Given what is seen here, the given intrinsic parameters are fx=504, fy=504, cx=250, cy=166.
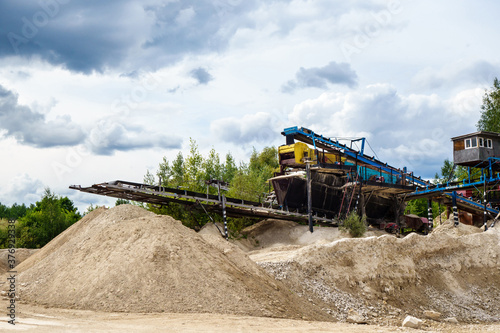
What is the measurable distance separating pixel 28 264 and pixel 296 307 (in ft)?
52.8

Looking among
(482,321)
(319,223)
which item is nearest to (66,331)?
(482,321)

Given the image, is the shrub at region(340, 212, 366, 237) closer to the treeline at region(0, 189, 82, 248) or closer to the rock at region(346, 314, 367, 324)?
the rock at region(346, 314, 367, 324)

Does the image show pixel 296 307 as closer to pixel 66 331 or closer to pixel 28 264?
pixel 66 331

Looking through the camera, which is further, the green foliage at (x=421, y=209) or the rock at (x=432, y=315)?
the green foliage at (x=421, y=209)

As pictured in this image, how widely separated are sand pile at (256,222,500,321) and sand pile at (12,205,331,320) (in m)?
1.64

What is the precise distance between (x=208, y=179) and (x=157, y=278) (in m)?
37.9

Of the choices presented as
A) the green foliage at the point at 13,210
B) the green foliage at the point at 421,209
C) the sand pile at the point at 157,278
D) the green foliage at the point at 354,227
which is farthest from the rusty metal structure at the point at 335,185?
the green foliage at the point at 13,210

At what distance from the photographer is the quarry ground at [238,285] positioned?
15766mm

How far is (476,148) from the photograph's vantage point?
38812mm

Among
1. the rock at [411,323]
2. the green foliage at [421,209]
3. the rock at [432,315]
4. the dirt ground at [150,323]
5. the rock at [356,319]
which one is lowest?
the rock at [432,315]

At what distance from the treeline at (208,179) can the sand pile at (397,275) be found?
12110 millimetres

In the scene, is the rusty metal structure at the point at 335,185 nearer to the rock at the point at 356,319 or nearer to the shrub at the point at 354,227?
the shrub at the point at 354,227

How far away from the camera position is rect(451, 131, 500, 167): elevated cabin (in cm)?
3881

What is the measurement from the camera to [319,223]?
39000 millimetres
